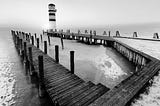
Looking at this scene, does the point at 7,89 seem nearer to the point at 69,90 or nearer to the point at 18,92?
the point at 18,92

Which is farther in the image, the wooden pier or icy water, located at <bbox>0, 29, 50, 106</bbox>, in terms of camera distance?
icy water, located at <bbox>0, 29, 50, 106</bbox>

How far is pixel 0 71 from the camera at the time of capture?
7.75 metres

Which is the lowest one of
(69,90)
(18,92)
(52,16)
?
(18,92)

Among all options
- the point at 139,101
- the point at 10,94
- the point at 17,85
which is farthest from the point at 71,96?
the point at 17,85

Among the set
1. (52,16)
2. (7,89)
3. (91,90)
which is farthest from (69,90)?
(52,16)

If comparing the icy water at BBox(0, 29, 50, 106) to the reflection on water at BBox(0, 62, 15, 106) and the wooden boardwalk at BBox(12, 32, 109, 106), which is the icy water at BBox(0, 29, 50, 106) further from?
the wooden boardwalk at BBox(12, 32, 109, 106)

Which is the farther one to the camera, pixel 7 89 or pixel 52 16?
pixel 52 16

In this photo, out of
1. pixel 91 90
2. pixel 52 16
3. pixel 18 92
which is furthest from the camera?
pixel 52 16

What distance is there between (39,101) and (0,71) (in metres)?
5.14

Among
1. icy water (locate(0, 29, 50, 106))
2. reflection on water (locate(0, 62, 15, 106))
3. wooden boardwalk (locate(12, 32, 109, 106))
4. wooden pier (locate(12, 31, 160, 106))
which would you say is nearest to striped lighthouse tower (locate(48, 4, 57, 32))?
reflection on water (locate(0, 62, 15, 106))

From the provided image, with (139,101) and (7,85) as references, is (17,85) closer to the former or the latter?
(7,85)

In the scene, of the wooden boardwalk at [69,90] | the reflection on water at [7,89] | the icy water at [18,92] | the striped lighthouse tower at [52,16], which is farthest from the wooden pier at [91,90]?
the striped lighthouse tower at [52,16]

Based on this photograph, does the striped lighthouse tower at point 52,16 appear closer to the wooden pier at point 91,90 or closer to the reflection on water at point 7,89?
the reflection on water at point 7,89

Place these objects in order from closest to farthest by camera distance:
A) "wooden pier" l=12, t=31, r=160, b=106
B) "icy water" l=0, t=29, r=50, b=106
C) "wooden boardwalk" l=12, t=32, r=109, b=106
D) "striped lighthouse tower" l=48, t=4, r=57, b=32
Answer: "wooden pier" l=12, t=31, r=160, b=106 → "wooden boardwalk" l=12, t=32, r=109, b=106 → "icy water" l=0, t=29, r=50, b=106 → "striped lighthouse tower" l=48, t=4, r=57, b=32
